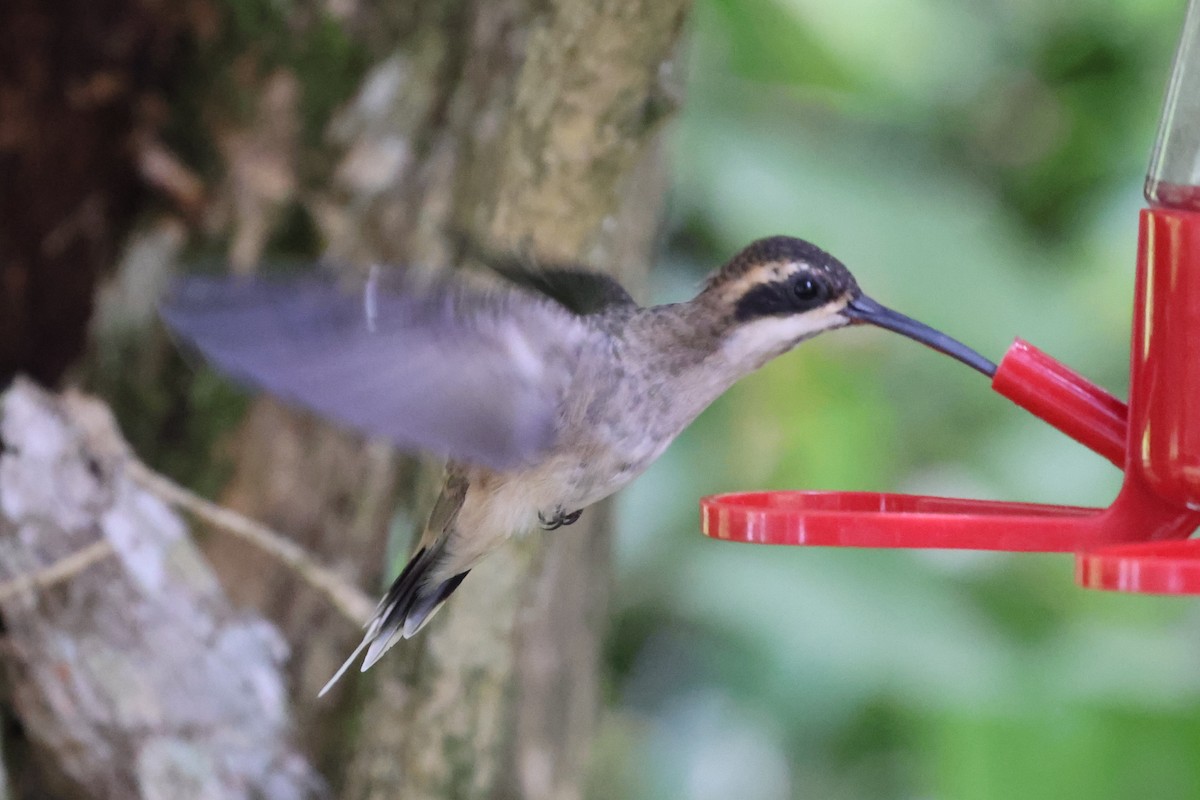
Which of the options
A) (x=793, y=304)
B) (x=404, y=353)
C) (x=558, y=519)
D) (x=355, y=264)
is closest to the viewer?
(x=404, y=353)

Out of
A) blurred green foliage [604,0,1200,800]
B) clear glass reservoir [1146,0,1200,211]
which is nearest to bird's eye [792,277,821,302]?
clear glass reservoir [1146,0,1200,211]

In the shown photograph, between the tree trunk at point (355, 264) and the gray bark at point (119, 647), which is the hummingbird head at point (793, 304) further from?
the gray bark at point (119, 647)

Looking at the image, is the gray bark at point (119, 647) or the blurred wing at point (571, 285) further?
the gray bark at point (119, 647)

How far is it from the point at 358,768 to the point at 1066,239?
2.73m

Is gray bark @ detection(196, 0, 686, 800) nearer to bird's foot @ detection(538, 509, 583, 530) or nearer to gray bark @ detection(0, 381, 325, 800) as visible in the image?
gray bark @ detection(0, 381, 325, 800)

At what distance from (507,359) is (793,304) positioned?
1.14ft

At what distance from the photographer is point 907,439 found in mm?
3629

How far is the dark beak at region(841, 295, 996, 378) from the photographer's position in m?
1.48

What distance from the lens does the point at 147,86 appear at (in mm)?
2250

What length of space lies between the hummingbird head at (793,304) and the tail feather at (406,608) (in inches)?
19.6

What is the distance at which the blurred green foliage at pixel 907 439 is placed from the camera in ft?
10.0

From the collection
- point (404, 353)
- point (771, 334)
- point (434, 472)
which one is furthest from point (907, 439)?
point (404, 353)

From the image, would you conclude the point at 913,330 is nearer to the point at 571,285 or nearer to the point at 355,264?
the point at 571,285

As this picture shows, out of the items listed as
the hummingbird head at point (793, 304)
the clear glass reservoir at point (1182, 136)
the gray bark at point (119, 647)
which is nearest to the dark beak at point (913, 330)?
the hummingbird head at point (793, 304)
